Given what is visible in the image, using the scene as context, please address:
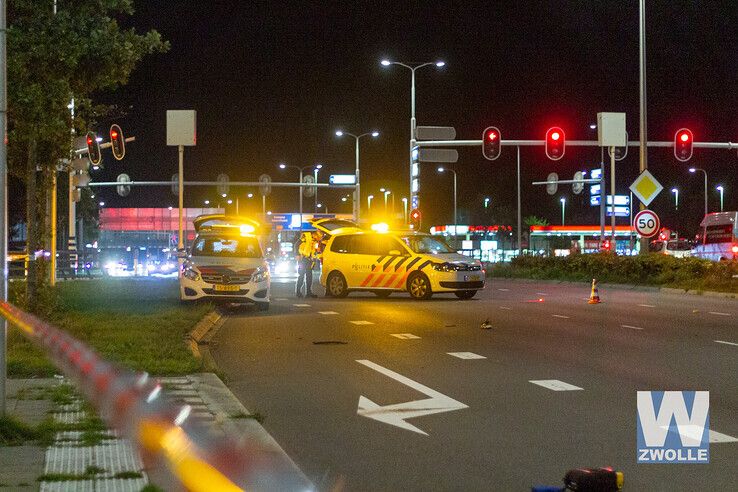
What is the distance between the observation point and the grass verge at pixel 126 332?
11.7m

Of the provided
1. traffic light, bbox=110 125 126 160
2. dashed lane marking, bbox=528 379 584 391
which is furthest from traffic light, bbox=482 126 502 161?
dashed lane marking, bbox=528 379 584 391

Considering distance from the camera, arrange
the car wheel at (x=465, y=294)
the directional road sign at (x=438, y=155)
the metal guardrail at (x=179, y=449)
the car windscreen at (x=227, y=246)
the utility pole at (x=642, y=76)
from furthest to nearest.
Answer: the directional road sign at (x=438, y=155), the utility pole at (x=642, y=76), the car wheel at (x=465, y=294), the car windscreen at (x=227, y=246), the metal guardrail at (x=179, y=449)

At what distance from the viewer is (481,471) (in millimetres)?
7258

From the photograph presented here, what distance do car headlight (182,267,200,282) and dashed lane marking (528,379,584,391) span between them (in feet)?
42.6

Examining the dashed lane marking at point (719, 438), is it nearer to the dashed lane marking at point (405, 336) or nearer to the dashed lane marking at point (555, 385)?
the dashed lane marking at point (555, 385)

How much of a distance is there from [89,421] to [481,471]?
119 inches

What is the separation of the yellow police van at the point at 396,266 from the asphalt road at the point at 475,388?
4.96 meters

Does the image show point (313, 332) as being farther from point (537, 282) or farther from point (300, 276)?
point (537, 282)

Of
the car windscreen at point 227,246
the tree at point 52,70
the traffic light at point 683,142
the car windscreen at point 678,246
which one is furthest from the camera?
the car windscreen at point 678,246

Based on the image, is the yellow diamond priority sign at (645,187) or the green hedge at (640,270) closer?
the yellow diamond priority sign at (645,187)

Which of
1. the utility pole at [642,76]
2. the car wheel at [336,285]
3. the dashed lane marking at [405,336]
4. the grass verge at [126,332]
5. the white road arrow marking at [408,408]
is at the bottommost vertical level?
the white road arrow marking at [408,408]

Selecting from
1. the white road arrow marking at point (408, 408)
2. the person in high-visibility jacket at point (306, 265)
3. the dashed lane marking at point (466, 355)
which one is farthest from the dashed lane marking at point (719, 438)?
the person in high-visibility jacket at point (306, 265)

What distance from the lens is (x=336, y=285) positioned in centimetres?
2883

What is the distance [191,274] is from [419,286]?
6417 millimetres
